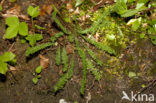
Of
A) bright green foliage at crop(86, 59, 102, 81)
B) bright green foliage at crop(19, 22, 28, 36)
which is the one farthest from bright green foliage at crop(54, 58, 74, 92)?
bright green foliage at crop(19, 22, 28, 36)

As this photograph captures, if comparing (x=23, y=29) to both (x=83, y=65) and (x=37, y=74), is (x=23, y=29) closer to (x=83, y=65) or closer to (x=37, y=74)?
(x=37, y=74)

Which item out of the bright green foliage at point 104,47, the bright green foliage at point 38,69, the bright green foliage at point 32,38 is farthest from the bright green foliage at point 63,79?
the bright green foliage at point 32,38

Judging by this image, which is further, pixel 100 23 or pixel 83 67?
pixel 100 23

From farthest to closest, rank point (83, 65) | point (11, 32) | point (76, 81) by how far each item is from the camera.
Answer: point (76, 81)
point (83, 65)
point (11, 32)

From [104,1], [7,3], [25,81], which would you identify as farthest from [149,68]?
[7,3]

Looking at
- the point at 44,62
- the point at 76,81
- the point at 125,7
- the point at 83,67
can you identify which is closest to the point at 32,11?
the point at 44,62

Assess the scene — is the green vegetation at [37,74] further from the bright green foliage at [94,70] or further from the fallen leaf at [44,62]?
the bright green foliage at [94,70]

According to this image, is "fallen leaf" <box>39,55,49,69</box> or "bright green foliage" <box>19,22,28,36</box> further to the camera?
"fallen leaf" <box>39,55,49,69</box>

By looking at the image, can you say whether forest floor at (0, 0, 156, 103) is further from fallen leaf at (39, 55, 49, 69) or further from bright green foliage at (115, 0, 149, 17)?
bright green foliage at (115, 0, 149, 17)
